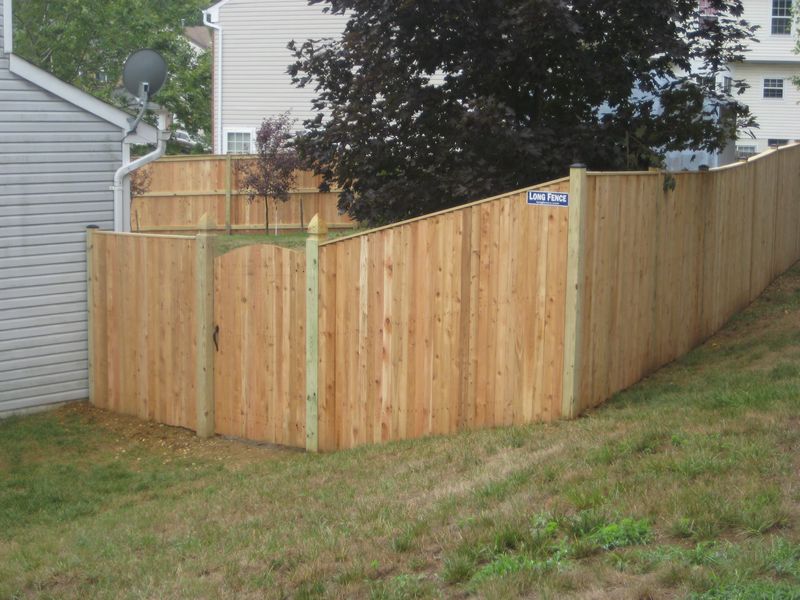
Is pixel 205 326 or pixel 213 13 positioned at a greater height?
pixel 213 13

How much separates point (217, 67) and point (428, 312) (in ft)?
69.8

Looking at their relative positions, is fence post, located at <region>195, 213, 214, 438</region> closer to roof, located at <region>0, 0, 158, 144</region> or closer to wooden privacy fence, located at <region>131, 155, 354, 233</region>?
roof, located at <region>0, 0, 158, 144</region>

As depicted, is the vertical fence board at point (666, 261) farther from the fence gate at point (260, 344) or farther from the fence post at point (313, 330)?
the fence gate at point (260, 344)

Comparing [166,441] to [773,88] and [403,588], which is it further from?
[773,88]

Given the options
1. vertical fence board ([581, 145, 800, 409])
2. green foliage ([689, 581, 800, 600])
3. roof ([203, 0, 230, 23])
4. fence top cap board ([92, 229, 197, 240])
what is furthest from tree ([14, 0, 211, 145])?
green foliage ([689, 581, 800, 600])

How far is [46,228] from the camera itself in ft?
40.5

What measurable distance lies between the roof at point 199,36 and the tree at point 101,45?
15.4m

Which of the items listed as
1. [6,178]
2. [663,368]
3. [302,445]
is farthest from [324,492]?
[6,178]

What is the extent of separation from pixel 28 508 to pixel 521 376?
4235 millimetres

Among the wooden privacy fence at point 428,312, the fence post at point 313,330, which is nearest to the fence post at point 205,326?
the wooden privacy fence at point 428,312

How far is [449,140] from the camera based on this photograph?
36.5 ft

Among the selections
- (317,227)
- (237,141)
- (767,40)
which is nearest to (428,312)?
(317,227)

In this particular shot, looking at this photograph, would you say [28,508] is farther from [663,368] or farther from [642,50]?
[642,50]

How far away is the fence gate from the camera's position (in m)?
10.5
